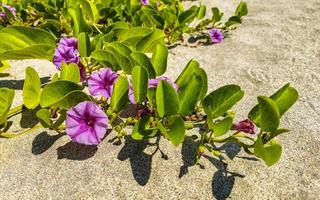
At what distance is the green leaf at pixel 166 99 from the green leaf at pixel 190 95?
50 millimetres

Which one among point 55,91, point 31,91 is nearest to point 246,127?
point 55,91

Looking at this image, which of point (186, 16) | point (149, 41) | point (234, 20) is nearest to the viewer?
point (149, 41)

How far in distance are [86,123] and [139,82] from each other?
0.19 m

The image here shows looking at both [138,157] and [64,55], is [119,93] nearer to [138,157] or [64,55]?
[138,157]

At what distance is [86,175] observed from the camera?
103cm

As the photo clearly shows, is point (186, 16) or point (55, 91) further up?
point (55, 91)

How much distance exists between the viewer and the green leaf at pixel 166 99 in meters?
1.02

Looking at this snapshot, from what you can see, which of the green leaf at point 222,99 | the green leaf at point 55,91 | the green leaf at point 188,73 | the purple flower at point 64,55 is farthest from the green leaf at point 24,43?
the green leaf at point 222,99

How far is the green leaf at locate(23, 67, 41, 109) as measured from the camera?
1.14m

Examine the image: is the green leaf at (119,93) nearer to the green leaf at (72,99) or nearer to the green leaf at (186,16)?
the green leaf at (72,99)

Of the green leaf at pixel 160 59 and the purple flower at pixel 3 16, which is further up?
the green leaf at pixel 160 59

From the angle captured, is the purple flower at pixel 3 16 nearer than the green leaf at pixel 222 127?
No

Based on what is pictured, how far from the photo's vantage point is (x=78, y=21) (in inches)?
59.7

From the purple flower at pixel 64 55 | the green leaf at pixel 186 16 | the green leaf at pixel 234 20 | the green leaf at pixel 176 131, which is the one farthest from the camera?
the green leaf at pixel 234 20
